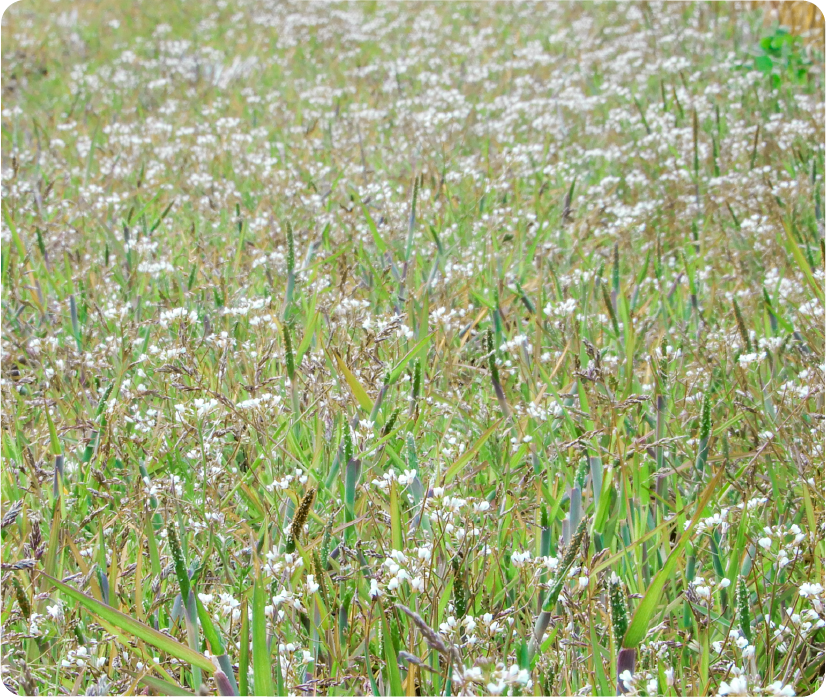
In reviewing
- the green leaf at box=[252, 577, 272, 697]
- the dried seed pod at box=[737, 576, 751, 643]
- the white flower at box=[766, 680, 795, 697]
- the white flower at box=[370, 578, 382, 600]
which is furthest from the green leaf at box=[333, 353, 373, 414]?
the white flower at box=[766, 680, 795, 697]

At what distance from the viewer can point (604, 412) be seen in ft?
8.46

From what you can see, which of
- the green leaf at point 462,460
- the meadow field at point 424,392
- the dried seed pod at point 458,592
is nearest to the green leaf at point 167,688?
the meadow field at point 424,392

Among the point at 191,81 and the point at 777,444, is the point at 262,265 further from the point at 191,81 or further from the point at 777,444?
the point at 191,81

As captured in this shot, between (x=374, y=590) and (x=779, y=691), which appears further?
(x=374, y=590)

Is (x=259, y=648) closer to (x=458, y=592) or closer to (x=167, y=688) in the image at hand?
(x=167, y=688)

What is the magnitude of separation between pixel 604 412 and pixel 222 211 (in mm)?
2863

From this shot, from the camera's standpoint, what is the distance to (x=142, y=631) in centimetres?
147

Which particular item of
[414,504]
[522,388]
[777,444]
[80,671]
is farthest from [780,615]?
[80,671]

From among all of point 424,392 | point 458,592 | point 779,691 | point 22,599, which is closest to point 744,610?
point 779,691

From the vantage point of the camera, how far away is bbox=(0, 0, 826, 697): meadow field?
174cm

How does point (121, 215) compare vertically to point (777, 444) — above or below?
above

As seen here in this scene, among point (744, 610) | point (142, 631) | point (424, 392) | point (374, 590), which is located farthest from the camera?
point (424, 392)

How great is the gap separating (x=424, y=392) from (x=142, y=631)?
1564 millimetres

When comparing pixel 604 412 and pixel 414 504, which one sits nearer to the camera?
pixel 414 504
